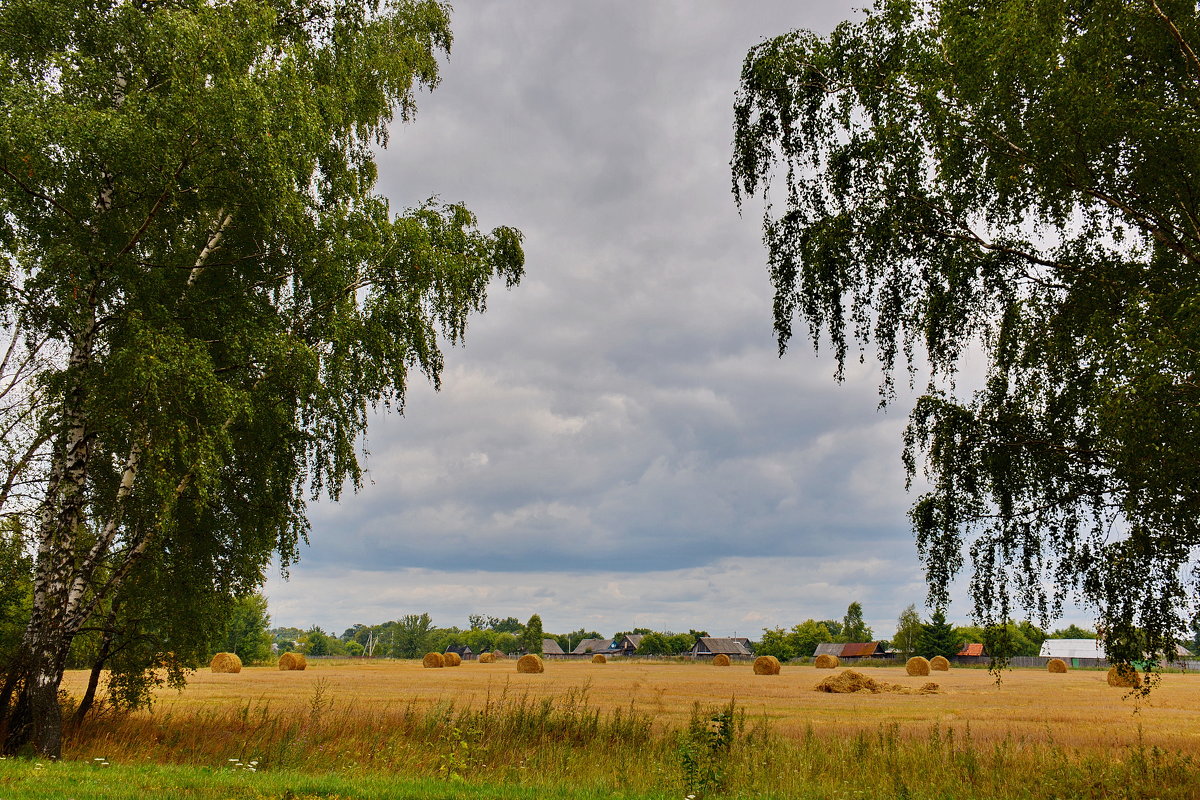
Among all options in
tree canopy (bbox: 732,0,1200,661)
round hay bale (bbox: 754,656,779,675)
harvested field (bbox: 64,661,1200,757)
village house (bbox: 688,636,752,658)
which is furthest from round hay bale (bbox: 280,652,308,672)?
village house (bbox: 688,636,752,658)

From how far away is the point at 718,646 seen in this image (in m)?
139

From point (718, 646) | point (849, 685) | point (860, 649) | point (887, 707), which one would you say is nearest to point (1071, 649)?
point (860, 649)

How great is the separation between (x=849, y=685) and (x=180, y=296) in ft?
120

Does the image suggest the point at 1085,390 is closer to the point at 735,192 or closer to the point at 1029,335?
the point at 1029,335

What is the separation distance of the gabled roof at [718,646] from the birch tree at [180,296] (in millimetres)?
128269

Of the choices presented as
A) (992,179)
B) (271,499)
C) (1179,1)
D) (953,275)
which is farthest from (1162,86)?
(271,499)

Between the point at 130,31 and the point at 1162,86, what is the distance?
16.6 m

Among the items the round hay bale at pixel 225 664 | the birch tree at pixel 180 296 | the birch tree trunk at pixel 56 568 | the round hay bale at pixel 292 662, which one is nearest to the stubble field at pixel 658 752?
the birch tree trunk at pixel 56 568

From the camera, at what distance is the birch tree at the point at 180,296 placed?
1241cm

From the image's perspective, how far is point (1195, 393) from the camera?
898 cm

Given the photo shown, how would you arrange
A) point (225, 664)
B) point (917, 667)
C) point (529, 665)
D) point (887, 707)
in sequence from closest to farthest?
point (887, 707)
point (225, 664)
point (529, 665)
point (917, 667)

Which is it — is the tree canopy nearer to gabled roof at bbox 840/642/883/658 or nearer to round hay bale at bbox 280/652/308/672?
round hay bale at bbox 280/652/308/672

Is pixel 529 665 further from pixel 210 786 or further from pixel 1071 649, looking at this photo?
pixel 1071 649

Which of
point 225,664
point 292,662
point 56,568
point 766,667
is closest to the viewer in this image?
point 56,568
